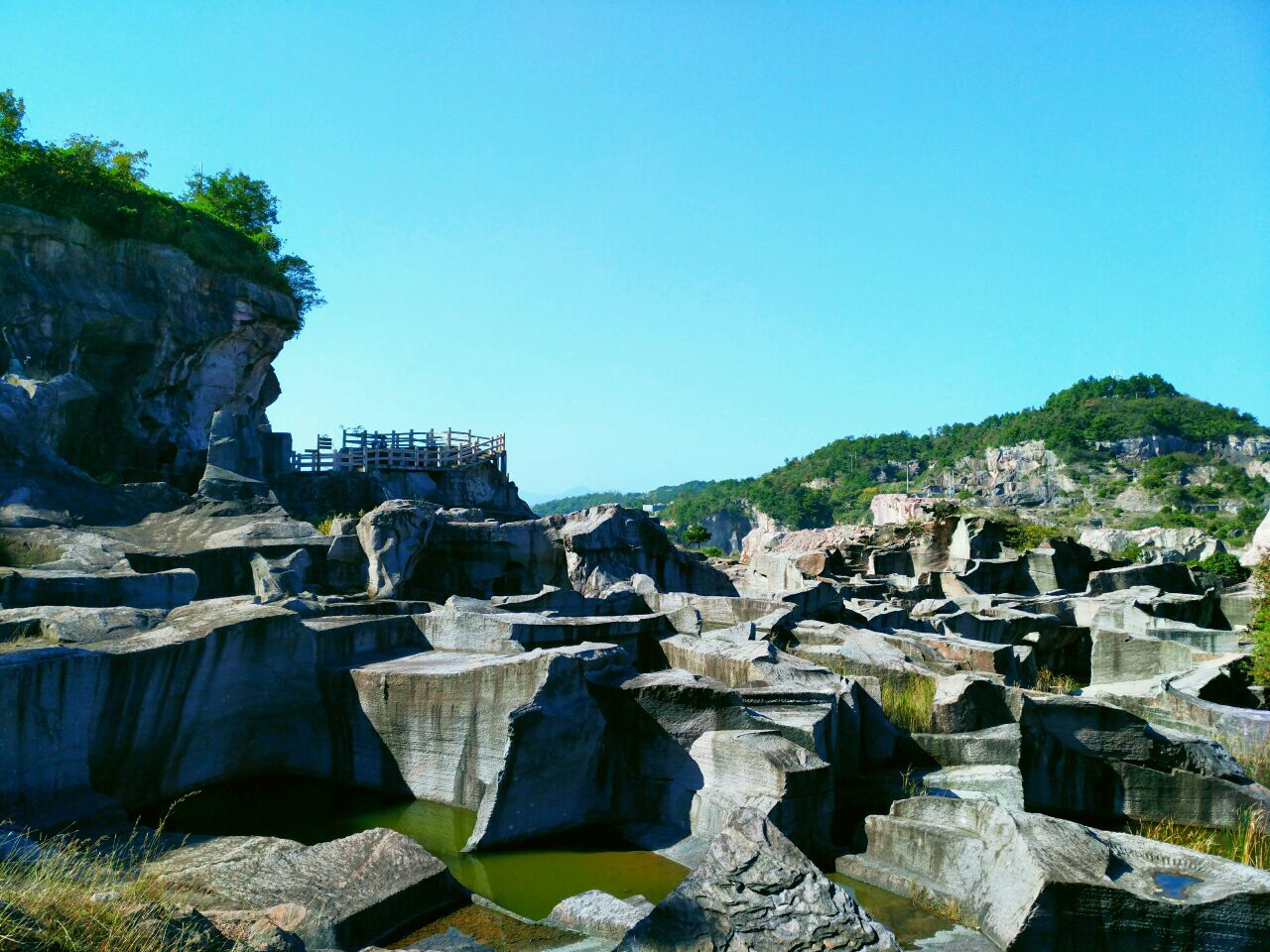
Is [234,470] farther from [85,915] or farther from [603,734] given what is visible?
[85,915]

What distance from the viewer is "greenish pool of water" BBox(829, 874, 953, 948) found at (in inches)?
209

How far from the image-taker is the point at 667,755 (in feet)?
23.1

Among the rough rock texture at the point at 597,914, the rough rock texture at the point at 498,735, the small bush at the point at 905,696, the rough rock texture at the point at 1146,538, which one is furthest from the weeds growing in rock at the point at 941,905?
the rough rock texture at the point at 1146,538

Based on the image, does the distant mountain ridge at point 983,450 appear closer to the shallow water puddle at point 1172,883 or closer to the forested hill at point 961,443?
the forested hill at point 961,443

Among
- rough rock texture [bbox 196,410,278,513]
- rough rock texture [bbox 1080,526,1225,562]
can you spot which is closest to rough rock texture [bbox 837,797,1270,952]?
rough rock texture [bbox 196,410,278,513]

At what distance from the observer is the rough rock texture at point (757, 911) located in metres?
4.15

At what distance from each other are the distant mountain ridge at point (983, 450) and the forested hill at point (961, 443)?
100mm

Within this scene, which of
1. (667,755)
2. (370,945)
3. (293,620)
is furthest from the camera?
(293,620)

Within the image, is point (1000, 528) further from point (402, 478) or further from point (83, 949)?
point (83, 949)

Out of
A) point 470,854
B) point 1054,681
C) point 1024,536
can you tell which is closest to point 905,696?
point 470,854

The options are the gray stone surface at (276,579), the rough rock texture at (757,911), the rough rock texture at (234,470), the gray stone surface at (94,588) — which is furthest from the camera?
the rough rock texture at (234,470)

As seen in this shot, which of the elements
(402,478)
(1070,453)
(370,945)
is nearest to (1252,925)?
(370,945)

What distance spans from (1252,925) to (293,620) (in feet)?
21.4

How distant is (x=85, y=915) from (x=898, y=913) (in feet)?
13.6
